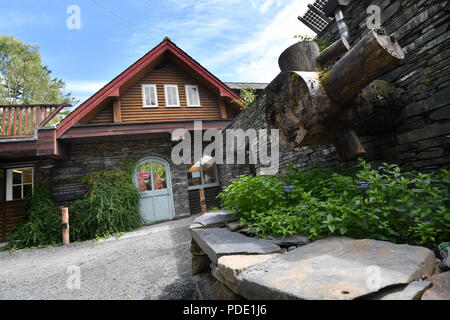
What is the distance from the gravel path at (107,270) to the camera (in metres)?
2.58

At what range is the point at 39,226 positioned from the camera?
5.84 metres

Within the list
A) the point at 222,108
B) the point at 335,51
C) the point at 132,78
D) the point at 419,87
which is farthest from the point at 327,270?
the point at 132,78

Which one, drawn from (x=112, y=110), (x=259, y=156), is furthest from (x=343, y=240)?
(x=112, y=110)

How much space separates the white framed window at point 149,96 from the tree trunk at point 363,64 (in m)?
7.54

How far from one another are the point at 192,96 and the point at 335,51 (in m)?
7.35

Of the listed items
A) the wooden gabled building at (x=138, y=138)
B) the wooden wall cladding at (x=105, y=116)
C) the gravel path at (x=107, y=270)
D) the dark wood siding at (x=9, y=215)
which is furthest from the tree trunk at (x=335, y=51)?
the dark wood siding at (x=9, y=215)

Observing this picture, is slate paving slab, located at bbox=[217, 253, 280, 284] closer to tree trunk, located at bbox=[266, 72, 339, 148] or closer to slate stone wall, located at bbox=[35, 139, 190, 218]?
tree trunk, located at bbox=[266, 72, 339, 148]

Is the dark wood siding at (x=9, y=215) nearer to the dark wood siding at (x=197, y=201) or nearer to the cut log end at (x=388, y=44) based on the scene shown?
the dark wood siding at (x=197, y=201)

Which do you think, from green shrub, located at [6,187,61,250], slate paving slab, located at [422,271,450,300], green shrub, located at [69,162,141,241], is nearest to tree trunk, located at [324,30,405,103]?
slate paving slab, located at [422,271,450,300]

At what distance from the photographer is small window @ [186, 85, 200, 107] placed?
8.64m

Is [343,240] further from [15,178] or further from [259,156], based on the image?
[15,178]

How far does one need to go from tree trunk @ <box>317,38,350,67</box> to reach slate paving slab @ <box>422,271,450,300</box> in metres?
1.95

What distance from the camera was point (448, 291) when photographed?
2.73 feet
